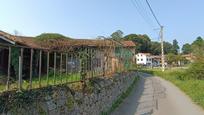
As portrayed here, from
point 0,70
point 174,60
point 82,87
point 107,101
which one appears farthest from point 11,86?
point 174,60

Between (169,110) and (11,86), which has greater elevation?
(11,86)

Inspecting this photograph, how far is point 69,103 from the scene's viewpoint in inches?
327

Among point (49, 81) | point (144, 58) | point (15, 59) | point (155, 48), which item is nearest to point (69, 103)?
point (49, 81)

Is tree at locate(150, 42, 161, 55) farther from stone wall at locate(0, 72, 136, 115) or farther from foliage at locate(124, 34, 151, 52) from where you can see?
stone wall at locate(0, 72, 136, 115)

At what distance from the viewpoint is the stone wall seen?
5.95 metres

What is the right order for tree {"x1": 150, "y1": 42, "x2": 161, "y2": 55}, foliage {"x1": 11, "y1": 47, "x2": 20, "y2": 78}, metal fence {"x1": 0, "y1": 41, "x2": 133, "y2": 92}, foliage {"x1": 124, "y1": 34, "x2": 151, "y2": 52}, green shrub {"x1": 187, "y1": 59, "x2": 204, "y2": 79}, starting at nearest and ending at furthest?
1. metal fence {"x1": 0, "y1": 41, "x2": 133, "y2": 92}
2. foliage {"x1": 11, "y1": 47, "x2": 20, "y2": 78}
3. green shrub {"x1": 187, "y1": 59, "x2": 204, "y2": 79}
4. foliage {"x1": 124, "y1": 34, "x2": 151, "y2": 52}
5. tree {"x1": 150, "y1": 42, "x2": 161, "y2": 55}

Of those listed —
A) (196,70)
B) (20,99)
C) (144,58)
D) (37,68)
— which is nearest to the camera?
(20,99)

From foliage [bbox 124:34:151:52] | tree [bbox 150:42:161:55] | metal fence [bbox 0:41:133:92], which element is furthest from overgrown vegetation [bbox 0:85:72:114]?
tree [bbox 150:42:161:55]

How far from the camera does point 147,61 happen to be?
11725 centimetres

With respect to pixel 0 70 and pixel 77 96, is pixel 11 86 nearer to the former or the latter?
pixel 0 70

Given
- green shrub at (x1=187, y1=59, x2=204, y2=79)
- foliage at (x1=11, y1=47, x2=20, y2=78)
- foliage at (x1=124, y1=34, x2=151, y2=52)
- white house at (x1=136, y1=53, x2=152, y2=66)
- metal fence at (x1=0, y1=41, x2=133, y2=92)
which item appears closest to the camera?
metal fence at (x1=0, y1=41, x2=133, y2=92)

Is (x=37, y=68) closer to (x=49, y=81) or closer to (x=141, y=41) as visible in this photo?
(x=49, y=81)

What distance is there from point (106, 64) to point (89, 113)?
6.03 meters

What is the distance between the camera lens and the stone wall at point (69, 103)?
5.95m
